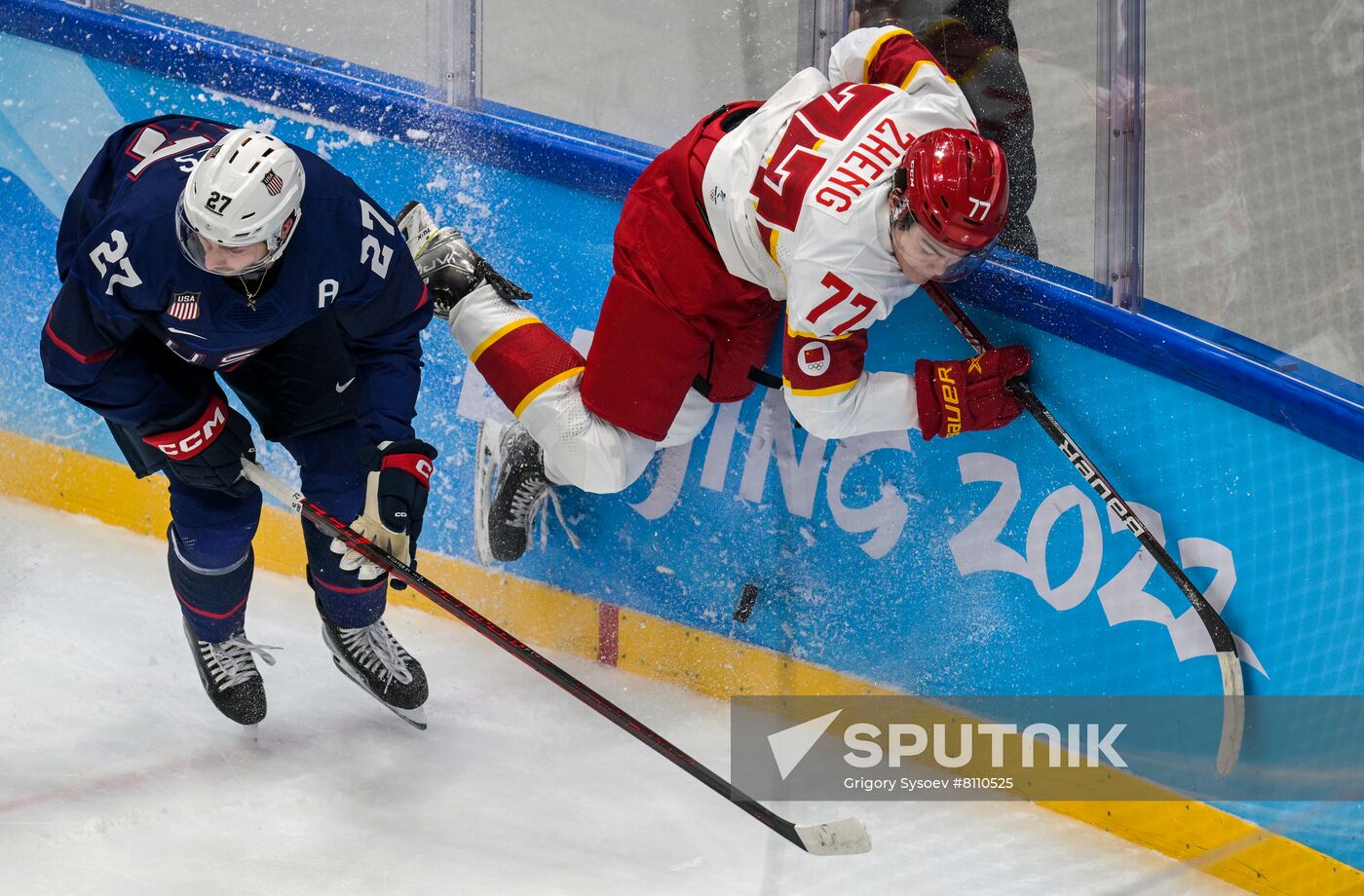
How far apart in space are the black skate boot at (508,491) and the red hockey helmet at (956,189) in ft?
4.04

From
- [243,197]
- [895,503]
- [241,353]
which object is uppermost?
[243,197]

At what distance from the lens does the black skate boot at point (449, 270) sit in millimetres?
3365

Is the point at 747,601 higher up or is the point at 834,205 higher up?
the point at 834,205

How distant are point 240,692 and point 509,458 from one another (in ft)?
2.63

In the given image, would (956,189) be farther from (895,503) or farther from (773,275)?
(895,503)

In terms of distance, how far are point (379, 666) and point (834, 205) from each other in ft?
4.82

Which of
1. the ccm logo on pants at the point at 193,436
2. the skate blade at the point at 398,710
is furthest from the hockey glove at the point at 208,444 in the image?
the skate blade at the point at 398,710

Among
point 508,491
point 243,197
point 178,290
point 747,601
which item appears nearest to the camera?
point 243,197

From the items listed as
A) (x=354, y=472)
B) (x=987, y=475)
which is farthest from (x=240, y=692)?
(x=987, y=475)

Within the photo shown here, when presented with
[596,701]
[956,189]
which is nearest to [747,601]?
[596,701]

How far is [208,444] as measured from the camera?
2828mm

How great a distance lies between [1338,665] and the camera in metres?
2.68

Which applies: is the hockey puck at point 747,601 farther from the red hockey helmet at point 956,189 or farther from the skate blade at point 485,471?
the red hockey helmet at point 956,189

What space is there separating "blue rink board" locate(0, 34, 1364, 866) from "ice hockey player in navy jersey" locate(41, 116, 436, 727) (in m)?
0.67
